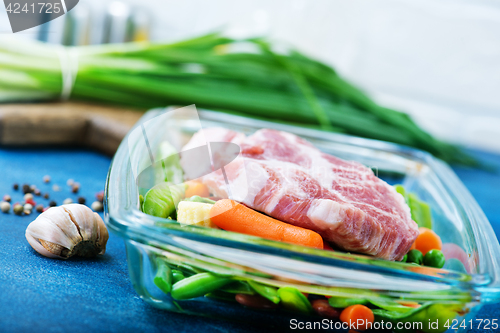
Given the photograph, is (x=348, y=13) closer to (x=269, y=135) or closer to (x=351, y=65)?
(x=351, y=65)

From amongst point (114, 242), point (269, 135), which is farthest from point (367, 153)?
point (114, 242)

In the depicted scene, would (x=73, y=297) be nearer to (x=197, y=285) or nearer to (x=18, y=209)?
(x=197, y=285)

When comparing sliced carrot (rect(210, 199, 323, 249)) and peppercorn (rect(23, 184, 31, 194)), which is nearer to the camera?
sliced carrot (rect(210, 199, 323, 249))

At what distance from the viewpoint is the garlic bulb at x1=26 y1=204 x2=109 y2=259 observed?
0.79m

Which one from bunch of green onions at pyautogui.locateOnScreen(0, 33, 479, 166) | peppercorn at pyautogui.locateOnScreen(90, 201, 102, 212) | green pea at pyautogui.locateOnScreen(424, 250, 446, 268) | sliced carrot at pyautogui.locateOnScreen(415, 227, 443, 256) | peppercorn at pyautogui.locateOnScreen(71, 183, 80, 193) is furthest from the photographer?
bunch of green onions at pyautogui.locateOnScreen(0, 33, 479, 166)

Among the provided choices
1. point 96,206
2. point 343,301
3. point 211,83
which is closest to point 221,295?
point 343,301

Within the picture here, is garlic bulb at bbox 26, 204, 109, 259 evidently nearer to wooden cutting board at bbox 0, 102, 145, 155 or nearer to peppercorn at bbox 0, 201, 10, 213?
peppercorn at bbox 0, 201, 10, 213

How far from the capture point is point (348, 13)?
2670mm

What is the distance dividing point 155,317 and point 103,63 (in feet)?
4.47

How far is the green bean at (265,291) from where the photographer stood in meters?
0.64

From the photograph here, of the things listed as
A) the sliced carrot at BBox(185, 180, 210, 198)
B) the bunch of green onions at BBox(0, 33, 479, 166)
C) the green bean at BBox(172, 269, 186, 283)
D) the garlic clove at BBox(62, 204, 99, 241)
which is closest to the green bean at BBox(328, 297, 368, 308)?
the green bean at BBox(172, 269, 186, 283)

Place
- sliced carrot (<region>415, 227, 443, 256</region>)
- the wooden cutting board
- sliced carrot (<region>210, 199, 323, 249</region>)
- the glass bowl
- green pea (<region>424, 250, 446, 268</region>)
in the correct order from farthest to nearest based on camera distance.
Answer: the wooden cutting board < sliced carrot (<region>415, 227, 443, 256</region>) < green pea (<region>424, 250, 446, 268</region>) < sliced carrot (<region>210, 199, 323, 249</region>) < the glass bowl

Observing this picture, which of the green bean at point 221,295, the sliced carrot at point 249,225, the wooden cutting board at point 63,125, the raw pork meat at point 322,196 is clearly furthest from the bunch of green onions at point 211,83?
the green bean at point 221,295

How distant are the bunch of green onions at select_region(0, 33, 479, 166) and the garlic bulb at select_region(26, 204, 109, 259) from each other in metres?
1.01
